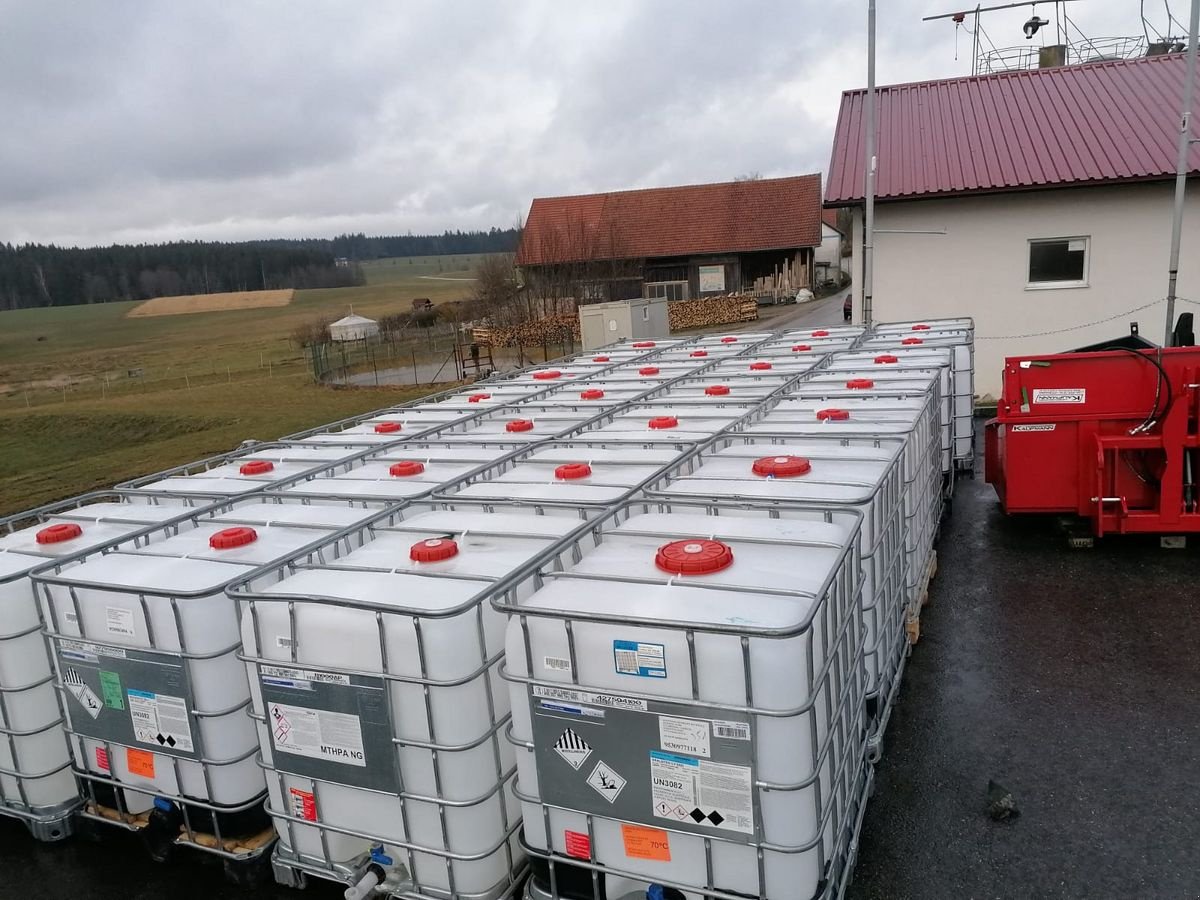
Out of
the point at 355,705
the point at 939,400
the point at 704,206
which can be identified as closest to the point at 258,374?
the point at 704,206

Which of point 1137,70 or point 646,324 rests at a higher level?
point 1137,70

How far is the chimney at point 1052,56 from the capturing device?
74.9 ft

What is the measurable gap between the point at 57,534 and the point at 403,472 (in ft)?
7.27

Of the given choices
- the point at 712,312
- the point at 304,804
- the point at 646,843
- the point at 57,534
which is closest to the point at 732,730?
the point at 646,843

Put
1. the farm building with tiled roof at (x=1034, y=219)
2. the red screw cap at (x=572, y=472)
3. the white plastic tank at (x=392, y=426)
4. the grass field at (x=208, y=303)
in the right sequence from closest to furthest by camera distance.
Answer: the red screw cap at (x=572, y=472)
the white plastic tank at (x=392, y=426)
the farm building with tiled roof at (x=1034, y=219)
the grass field at (x=208, y=303)

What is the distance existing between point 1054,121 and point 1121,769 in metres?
17.0

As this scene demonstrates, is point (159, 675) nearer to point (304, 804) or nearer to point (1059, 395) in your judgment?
point (304, 804)

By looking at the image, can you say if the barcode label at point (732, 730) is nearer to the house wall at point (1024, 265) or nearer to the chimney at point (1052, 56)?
the house wall at point (1024, 265)

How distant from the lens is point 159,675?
13.7 ft

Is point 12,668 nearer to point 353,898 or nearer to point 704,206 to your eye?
point 353,898

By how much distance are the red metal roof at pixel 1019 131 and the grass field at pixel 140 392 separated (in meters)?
13.9

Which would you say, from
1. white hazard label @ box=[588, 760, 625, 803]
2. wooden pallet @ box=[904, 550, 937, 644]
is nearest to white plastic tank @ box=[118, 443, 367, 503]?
Answer: white hazard label @ box=[588, 760, 625, 803]

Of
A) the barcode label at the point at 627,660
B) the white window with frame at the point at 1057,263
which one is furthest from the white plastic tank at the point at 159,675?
the white window with frame at the point at 1057,263

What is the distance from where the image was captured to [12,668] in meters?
4.63
